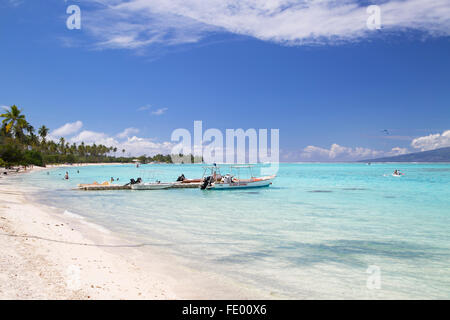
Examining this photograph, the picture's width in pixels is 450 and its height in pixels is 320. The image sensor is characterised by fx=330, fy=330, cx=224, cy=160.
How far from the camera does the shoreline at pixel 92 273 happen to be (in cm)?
630

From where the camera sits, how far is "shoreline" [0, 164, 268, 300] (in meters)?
6.30

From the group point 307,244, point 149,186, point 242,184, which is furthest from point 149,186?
point 307,244

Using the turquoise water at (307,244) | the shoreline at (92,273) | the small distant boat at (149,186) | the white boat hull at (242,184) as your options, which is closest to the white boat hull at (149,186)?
the small distant boat at (149,186)

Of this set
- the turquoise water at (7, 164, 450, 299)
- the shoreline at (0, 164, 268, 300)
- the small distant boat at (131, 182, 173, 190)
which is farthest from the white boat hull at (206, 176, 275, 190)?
the shoreline at (0, 164, 268, 300)

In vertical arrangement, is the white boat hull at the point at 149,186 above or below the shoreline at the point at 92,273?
below

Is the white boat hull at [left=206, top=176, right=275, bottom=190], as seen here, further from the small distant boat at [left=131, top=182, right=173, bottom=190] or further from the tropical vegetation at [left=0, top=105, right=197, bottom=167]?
the tropical vegetation at [left=0, top=105, right=197, bottom=167]

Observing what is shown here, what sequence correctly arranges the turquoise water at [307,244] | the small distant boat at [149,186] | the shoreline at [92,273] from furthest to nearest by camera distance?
the small distant boat at [149,186]
the turquoise water at [307,244]
the shoreline at [92,273]

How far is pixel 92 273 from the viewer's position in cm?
759

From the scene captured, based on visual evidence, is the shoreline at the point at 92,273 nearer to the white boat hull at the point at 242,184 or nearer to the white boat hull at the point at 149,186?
the white boat hull at the point at 149,186

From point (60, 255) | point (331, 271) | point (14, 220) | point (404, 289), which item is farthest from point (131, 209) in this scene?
point (404, 289)

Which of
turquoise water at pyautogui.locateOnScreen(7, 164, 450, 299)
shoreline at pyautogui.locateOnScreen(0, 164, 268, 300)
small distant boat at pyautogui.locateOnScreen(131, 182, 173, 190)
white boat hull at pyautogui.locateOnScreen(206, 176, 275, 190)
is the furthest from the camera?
white boat hull at pyautogui.locateOnScreen(206, 176, 275, 190)

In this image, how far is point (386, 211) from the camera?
23.4m

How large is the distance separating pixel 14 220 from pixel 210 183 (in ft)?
89.9

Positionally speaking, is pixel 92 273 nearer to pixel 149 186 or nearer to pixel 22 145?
pixel 149 186
